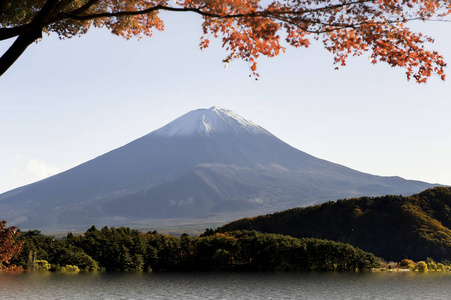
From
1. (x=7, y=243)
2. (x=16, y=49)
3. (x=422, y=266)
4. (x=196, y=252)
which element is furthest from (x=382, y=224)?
(x=16, y=49)

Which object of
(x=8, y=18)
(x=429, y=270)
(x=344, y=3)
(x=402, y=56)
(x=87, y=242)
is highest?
(x=8, y=18)

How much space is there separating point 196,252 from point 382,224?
64.5 feet

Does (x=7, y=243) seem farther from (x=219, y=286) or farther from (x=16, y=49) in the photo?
(x=16, y=49)

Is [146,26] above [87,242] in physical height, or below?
Result: above

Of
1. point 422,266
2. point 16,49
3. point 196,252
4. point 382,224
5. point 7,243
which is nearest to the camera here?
point 16,49

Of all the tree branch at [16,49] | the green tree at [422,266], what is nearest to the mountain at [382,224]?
the green tree at [422,266]

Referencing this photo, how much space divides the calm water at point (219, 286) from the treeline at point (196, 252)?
3302 mm

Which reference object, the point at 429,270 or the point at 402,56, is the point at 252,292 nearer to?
the point at 402,56

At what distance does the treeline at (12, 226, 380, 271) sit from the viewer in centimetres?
3488

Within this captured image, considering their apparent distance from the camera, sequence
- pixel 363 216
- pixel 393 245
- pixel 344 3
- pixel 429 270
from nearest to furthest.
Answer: pixel 344 3 < pixel 429 270 < pixel 393 245 < pixel 363 216

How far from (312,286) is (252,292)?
160 inches

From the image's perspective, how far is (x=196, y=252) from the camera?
3634 centimetres

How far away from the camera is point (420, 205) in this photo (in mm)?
50250

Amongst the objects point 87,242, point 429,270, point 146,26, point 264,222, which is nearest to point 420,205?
point 429,270
